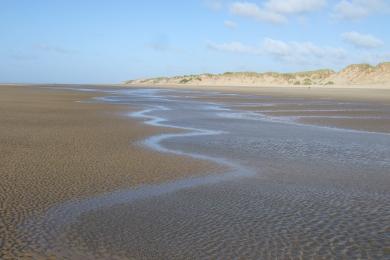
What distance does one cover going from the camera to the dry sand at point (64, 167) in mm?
6449

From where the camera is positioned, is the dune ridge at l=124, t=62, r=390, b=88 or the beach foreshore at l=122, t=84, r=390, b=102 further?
the dune ridge at l=124, t=62, r=390, b=88

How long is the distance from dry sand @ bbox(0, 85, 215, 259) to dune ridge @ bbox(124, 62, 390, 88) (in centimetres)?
5940

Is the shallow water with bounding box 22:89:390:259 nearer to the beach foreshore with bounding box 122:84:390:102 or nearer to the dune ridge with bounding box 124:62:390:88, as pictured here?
the beach foreshore with bounding box 122:84:390:102

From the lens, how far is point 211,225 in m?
5.78

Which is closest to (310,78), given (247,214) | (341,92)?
(341,92)

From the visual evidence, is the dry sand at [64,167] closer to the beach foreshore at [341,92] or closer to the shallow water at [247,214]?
the shallow water at [247,214]

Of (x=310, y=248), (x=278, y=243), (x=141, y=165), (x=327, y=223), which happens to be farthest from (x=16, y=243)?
(x=141, y=165)

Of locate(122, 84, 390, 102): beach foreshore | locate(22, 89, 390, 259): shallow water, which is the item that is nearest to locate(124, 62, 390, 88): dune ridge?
locate(122, 84, 390, 102): beach foreshore

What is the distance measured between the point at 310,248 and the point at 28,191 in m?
4.40

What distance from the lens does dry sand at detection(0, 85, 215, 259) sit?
645cm

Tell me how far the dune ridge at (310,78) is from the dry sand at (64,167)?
5940cm

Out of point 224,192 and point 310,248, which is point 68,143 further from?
point 310,248

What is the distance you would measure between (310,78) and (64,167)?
3717 inches

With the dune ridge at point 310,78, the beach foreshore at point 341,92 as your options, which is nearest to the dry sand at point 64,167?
the beach foreshore at point 341,92
